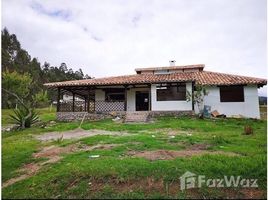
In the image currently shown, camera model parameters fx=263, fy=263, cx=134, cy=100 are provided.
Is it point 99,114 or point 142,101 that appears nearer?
point 99,114

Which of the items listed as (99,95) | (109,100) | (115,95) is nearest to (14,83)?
(99,95)

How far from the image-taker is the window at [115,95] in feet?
71.8

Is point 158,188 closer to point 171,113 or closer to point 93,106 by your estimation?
point 171,113

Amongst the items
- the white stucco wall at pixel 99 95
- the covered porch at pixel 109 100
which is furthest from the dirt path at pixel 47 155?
the white stucco wall at pixel 99 95

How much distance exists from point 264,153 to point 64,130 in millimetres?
10206

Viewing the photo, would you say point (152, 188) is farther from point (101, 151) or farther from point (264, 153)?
point (264, 153)

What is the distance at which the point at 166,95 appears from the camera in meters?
19.7

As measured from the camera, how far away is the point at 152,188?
Answer: 525 cm

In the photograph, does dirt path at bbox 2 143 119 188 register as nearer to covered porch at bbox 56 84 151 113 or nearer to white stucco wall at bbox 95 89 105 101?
covered porch at bbox 56 84 151 113

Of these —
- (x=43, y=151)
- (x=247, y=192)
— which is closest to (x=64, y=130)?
(x=43, y=151)

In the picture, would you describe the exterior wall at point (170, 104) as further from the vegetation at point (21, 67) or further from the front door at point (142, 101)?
the vegetation at point (21, 67)

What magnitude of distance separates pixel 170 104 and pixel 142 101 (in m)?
3.37

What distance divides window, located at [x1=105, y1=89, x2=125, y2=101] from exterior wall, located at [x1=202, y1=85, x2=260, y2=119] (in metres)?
6.83

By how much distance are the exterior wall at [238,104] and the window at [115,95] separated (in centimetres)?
683
